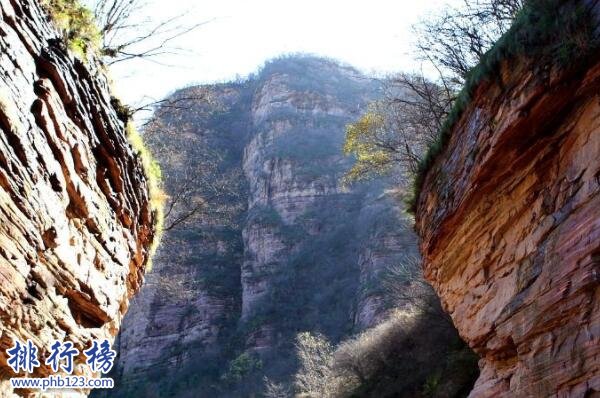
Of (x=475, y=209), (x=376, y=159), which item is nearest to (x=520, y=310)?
(x=475, y=209)

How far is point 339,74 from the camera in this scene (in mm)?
78000

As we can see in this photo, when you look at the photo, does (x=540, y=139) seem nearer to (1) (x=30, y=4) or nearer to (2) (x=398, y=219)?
(1) (x=30, y=4)

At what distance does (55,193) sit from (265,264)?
150ft

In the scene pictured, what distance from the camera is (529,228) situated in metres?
6.91

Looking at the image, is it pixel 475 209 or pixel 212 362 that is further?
pixel 212 362

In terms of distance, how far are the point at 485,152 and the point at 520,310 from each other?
2.16 metres

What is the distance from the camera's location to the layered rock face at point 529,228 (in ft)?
18.4

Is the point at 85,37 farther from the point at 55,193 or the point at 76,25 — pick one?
the point at 55,193

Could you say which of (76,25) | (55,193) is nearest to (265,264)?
(76,25)

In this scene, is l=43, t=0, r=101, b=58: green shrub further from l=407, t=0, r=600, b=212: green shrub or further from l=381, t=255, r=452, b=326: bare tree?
l=381, t=255, r=452, b=326: bare tree

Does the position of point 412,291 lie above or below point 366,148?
below
